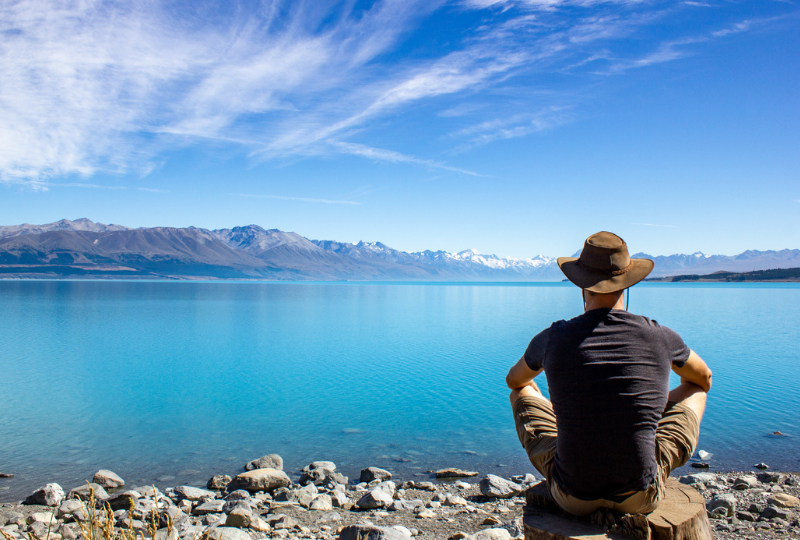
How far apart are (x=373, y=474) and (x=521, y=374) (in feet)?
22.2

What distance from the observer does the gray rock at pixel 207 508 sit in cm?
721

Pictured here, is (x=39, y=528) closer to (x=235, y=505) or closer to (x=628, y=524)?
(x=235, y=505)

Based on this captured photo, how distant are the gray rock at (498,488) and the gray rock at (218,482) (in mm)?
4397

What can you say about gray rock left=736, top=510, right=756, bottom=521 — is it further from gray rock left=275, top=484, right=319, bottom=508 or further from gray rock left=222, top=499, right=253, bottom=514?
gray rock left=222, top=499, right=253, bottom=514

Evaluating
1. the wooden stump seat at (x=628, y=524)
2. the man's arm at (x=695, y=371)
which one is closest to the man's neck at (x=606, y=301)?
the man's arm at (x=695, y=371)

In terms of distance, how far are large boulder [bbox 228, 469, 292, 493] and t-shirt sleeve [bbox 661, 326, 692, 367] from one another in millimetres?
7402

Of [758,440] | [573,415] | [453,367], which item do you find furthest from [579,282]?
[453,367]

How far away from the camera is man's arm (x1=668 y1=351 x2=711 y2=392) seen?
317cm

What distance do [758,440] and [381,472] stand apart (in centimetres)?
901

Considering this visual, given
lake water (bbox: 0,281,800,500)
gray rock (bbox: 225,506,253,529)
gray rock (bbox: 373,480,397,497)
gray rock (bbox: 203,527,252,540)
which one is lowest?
lake water (bbox: 0,281,800,500)

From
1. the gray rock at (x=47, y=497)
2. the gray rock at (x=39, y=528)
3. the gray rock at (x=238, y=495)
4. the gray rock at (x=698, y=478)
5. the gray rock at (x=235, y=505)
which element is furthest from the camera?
the gray rock at (x=698, y=478)

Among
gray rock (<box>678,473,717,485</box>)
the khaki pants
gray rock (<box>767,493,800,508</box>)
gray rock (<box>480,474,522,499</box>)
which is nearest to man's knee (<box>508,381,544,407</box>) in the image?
the khaki pants

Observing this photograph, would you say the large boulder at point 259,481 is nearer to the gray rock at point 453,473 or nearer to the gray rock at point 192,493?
the gray rock at point 192,493

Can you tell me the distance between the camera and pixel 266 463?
32.6 feet
